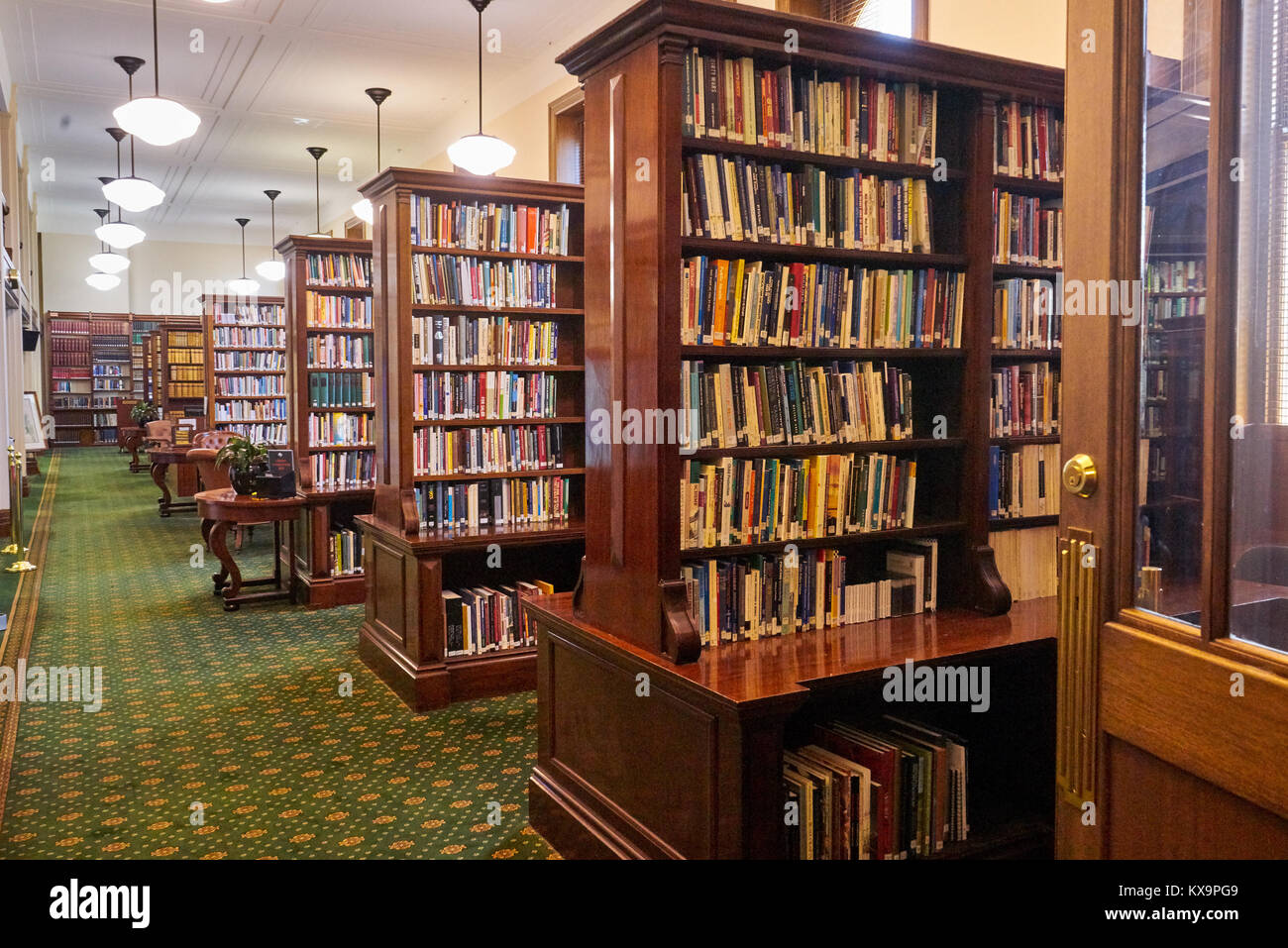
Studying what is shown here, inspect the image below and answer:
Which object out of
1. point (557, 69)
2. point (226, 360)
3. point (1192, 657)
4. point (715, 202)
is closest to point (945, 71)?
point (715, 202)

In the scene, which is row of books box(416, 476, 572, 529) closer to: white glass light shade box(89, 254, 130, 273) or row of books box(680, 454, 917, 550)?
row of books box(680, 454, 917, 550)

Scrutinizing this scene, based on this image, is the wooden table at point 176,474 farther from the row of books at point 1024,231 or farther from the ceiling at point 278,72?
the row of books at point 1024,231

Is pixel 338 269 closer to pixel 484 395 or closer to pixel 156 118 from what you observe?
pixel 156 118

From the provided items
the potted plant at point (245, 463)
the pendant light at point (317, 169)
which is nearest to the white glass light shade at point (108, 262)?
the pendant light at point (317, 169)

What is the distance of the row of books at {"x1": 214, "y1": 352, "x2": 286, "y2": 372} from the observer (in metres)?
10.9

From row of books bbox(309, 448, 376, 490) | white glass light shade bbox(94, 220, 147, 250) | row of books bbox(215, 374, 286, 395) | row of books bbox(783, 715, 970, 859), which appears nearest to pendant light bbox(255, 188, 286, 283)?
white glass light shade bbox(94, 220, 147, 250)

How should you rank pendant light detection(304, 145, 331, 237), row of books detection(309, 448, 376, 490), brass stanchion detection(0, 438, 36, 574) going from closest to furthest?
row of books detection(309, 448, 376, 490)
brass stanchion detection(0, 438, 36, 574)
pendant light detection(304, 145, 331, 237)

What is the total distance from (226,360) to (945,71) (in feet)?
31.2

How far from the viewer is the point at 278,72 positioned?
9047mm

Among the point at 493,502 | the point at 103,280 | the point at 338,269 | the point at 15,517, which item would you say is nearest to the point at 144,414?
the point at 103,280

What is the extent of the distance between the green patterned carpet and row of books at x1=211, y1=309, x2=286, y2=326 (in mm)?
4686

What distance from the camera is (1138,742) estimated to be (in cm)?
165

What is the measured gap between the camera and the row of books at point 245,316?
10898mm
